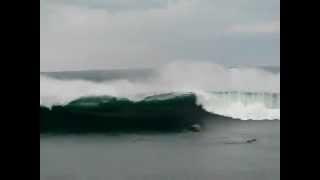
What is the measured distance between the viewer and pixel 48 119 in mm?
2193

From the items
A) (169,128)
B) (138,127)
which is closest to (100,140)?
(138,127)

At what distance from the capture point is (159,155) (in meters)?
2.32

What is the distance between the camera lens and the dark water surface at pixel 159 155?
7.29 ft

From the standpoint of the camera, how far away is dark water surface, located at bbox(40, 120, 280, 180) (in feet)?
7.29
